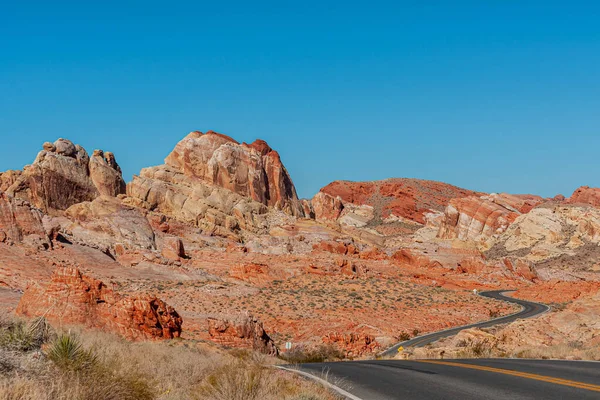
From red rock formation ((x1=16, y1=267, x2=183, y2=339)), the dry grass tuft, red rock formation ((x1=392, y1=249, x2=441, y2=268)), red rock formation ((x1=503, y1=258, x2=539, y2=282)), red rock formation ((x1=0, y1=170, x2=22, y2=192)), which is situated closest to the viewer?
the dry grass tuft

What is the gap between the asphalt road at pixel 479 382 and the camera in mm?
9016

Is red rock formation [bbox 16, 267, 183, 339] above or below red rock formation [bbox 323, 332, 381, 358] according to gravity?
above

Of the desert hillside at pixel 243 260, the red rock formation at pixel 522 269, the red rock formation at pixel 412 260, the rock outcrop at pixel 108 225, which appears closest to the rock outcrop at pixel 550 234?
the desert hillside at pixel 243 260

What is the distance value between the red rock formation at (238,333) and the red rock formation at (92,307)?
286 centimetres

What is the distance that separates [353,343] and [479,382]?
28116 mm

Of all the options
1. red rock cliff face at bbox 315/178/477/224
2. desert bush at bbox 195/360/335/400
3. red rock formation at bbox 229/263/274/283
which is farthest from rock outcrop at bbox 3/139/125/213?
red rock cliff face at bbox 315/178/477/224

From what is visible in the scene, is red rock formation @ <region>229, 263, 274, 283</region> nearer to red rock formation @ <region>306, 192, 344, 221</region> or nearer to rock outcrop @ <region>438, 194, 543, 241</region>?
rock outcrop @ <region>438, 194, 543, 241</region>

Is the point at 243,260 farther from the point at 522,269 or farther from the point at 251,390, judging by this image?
the point at 251,390

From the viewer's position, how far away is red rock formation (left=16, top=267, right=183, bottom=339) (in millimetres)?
22562

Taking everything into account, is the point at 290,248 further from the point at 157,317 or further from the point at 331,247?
the point at 157,317

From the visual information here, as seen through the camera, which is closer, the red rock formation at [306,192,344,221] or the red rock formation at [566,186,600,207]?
the red rock formation at [566,186,600,207]

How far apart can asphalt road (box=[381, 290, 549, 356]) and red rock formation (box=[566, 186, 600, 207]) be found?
83170mm

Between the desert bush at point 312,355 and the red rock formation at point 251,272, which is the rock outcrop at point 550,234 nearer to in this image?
the red rock formation at point 251,272

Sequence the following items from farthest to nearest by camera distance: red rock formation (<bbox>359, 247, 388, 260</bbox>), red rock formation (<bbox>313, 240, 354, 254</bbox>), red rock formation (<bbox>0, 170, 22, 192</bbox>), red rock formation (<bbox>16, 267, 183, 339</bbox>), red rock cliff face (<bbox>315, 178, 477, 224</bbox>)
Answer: red rock cliff face (<bbox>315, 178, 477, 224</bbox>) < red rock formation (<bbox>359, 247, 388, 260</bbox>) < red rock formation (<bbox>313, 240, 354, 254</bbox>) < red rock formation (<bbox>0, 170, 22, 192</bbox>) < red rock formation (<bbox>16, 267, 183, 339</bbox>)
